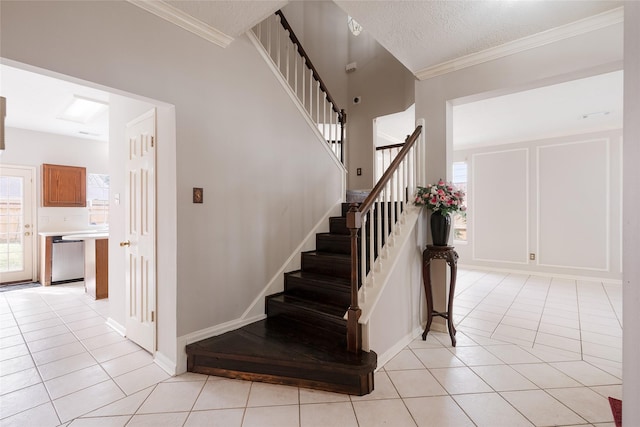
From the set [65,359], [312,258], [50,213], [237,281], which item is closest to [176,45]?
[237,281]

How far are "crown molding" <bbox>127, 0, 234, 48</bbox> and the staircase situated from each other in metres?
2.24

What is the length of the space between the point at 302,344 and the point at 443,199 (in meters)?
1.80

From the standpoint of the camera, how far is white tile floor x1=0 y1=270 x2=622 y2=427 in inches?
67.5

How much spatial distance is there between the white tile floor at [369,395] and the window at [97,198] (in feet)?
10.3

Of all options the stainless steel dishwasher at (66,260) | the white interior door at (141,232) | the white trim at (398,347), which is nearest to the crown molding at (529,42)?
the white trim at (398,347)

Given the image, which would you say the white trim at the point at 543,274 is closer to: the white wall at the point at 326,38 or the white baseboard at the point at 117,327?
the white wall at the point at 326,38

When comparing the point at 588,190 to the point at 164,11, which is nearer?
the point at 164,11

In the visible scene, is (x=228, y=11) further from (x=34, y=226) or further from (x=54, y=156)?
(x=34, y=226)

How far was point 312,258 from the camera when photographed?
3.12 meters

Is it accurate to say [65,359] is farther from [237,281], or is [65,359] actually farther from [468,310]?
[468,310]

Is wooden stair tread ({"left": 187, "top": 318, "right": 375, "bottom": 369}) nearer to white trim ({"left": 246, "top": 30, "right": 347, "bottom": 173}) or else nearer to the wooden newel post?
the wooden newel post

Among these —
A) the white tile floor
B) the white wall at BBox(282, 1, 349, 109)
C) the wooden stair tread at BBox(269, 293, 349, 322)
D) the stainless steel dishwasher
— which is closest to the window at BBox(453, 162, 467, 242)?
the white wall at BBox(282, 1, 349, 109)

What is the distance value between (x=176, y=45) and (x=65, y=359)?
284 centimetres

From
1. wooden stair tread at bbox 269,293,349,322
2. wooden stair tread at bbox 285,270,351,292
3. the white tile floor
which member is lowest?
the white tile floor
